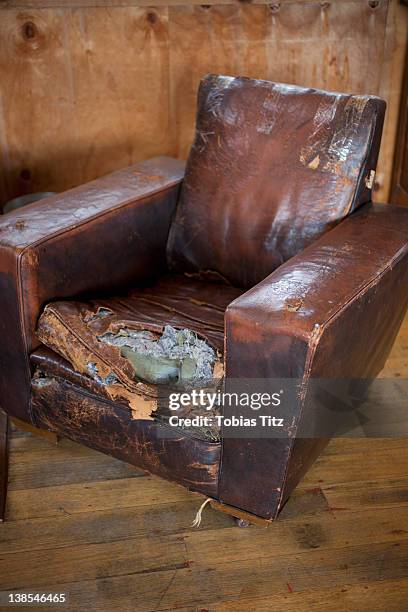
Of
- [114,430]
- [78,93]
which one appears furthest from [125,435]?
[78,93]

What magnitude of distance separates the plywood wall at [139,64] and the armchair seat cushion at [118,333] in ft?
3.17

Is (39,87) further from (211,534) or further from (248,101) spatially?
(211,534)

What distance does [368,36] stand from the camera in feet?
8.20

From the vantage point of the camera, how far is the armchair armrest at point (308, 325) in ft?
4.42

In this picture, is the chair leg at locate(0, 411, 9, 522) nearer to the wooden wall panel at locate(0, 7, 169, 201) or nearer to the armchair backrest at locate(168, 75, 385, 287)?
the armchair backrest at locate(168, 75, 385, 287)

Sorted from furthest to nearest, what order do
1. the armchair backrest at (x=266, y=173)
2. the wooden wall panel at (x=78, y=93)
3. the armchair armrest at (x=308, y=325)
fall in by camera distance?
the wooden wall panel at (x=78, y=93), the armchair backrest at (x=266, y=173), the armchair armrest at (x=308, y=325)

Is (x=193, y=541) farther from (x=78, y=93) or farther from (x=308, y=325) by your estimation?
(x=78, y=93)

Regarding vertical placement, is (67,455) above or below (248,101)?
below

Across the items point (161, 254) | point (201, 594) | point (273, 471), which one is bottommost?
point (201, 594)

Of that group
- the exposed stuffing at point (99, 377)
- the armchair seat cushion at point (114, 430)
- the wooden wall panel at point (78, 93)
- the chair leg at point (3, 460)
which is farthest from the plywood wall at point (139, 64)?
the exposed stuffing at point (99, 377)

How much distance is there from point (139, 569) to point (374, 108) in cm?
121

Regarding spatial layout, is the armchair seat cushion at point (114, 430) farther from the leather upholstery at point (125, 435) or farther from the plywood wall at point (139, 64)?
the plywood wall at point (139, 64)

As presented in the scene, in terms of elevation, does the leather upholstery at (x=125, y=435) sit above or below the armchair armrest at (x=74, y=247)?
below

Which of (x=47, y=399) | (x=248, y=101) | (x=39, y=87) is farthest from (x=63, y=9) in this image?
(x=47, y=399)
